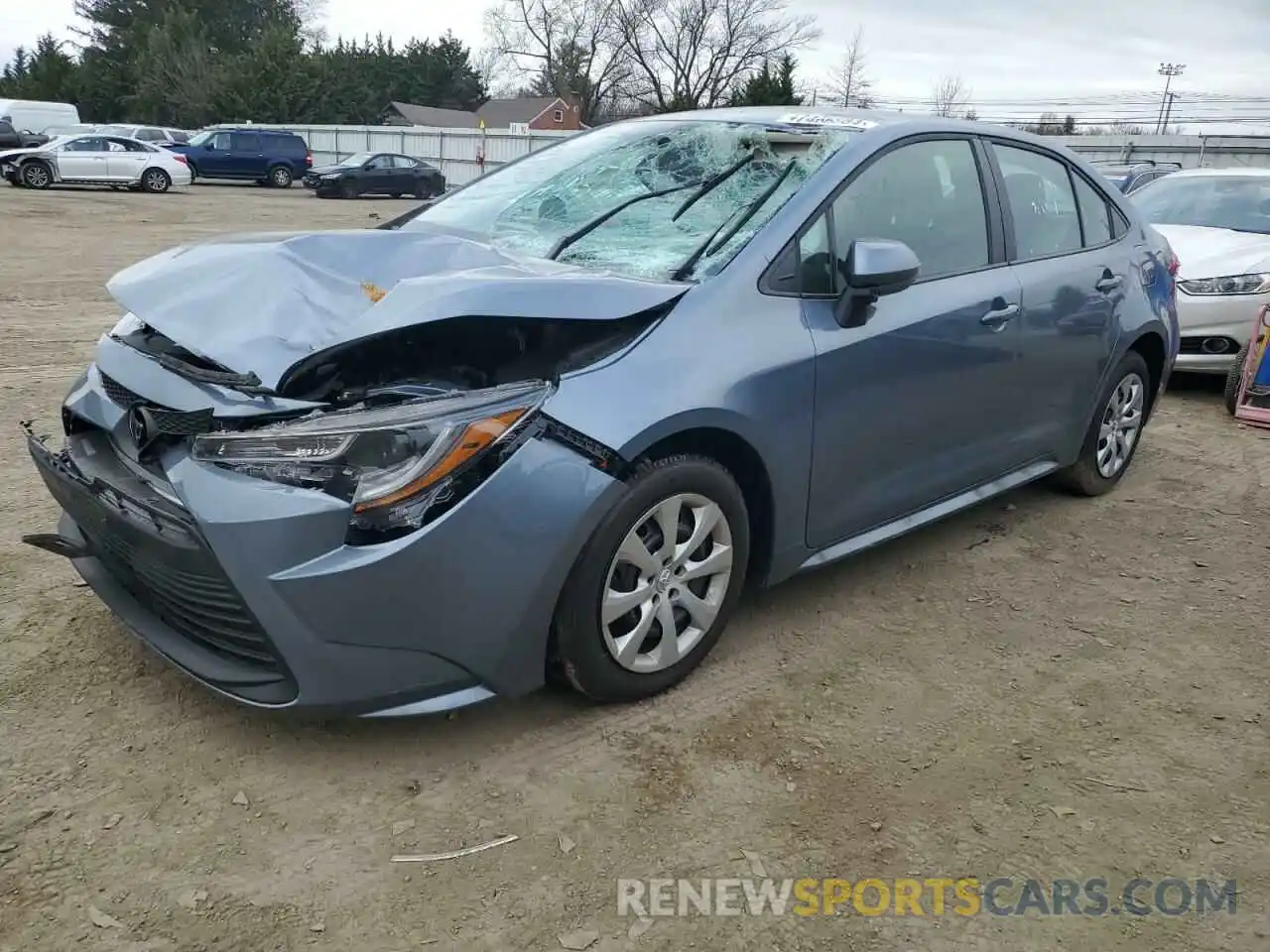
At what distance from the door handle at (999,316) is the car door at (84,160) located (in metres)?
26.2

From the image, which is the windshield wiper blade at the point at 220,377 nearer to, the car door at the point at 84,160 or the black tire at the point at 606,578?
the black tire at the point at 606,578

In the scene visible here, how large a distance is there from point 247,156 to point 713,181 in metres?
31.6

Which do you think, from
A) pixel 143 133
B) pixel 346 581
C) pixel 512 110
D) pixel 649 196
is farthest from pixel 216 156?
pixel 512 110

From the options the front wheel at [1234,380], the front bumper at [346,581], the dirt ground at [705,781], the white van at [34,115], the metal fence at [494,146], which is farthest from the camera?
the white van at [34,115]

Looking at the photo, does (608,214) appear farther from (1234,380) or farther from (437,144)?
(437,144)

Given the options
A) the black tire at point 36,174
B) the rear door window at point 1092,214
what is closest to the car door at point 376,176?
the black tire at point 36,174

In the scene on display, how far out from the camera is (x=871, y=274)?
3.02 m

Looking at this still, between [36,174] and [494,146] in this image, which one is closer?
[36,174]

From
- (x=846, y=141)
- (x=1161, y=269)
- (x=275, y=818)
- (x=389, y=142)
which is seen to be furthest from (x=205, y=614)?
(x=389, y=142)

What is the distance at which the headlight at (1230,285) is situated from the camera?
273 inches

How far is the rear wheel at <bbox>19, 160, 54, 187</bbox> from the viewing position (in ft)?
79.2

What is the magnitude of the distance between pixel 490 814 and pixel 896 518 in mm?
1832

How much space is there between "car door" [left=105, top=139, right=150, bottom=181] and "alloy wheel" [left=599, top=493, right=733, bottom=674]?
26.6 meters

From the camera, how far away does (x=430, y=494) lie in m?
2.36
